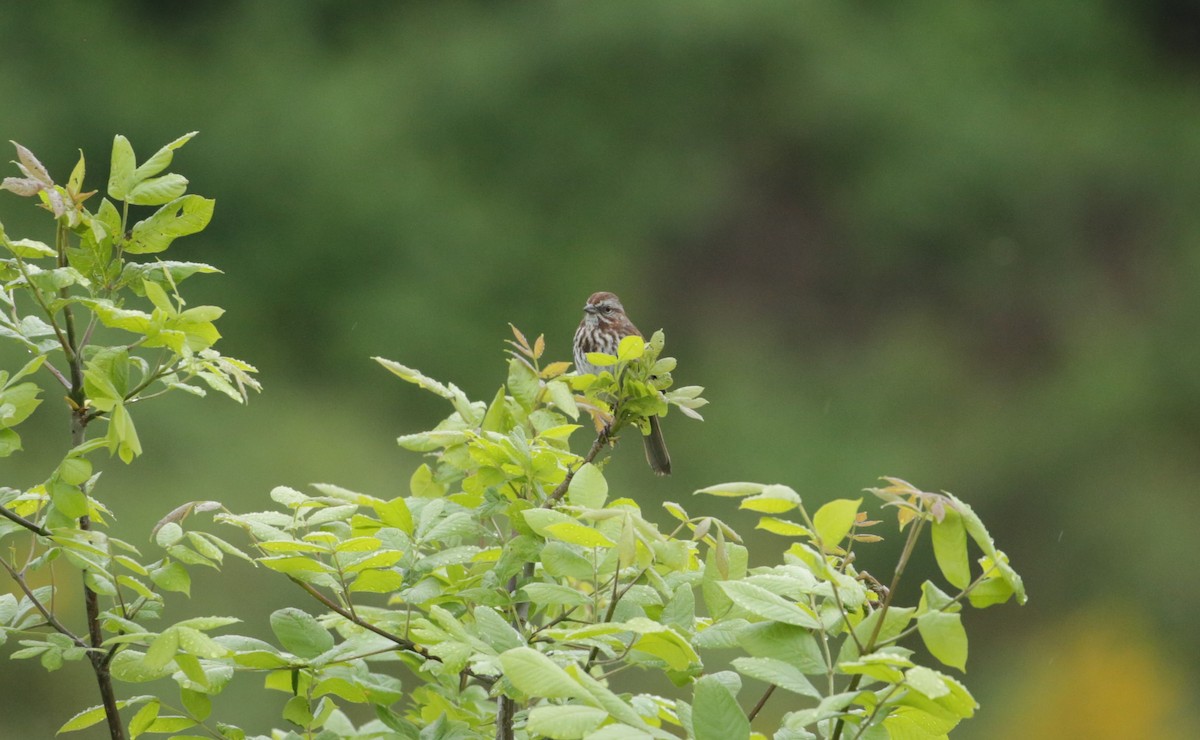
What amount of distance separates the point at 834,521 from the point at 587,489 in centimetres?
27

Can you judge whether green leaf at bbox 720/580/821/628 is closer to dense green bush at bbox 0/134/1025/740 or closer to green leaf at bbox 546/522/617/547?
dense green bush at bbox 0/134/1025/740

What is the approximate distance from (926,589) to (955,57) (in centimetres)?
932

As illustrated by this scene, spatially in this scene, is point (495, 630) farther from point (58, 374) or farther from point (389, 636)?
point (58, 374)

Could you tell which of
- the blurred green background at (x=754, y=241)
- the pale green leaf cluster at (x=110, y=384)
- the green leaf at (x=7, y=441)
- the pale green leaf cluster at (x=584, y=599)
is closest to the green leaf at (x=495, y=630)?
the pale green leaf cluster at (x=584, y=599)

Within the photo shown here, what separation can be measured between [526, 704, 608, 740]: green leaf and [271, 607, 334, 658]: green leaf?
16.9 inches

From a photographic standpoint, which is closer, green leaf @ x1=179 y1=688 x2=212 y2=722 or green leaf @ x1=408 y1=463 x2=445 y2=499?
green leaf @ x1=179 y1=688 x2=212 y2=722

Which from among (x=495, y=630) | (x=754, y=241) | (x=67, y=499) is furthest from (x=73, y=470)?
(x=754, y=241)

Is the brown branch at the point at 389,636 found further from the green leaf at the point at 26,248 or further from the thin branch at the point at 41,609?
the green leaf at the point at 26,248

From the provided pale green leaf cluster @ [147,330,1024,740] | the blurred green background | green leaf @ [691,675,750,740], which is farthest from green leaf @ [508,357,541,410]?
the blurred green background

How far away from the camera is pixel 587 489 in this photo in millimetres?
1336

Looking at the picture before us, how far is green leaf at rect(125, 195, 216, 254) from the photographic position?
1.37 meters

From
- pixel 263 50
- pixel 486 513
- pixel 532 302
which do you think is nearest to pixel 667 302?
pixel 532 302

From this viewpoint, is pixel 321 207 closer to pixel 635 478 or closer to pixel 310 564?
pixel 635 478

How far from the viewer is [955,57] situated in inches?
386
